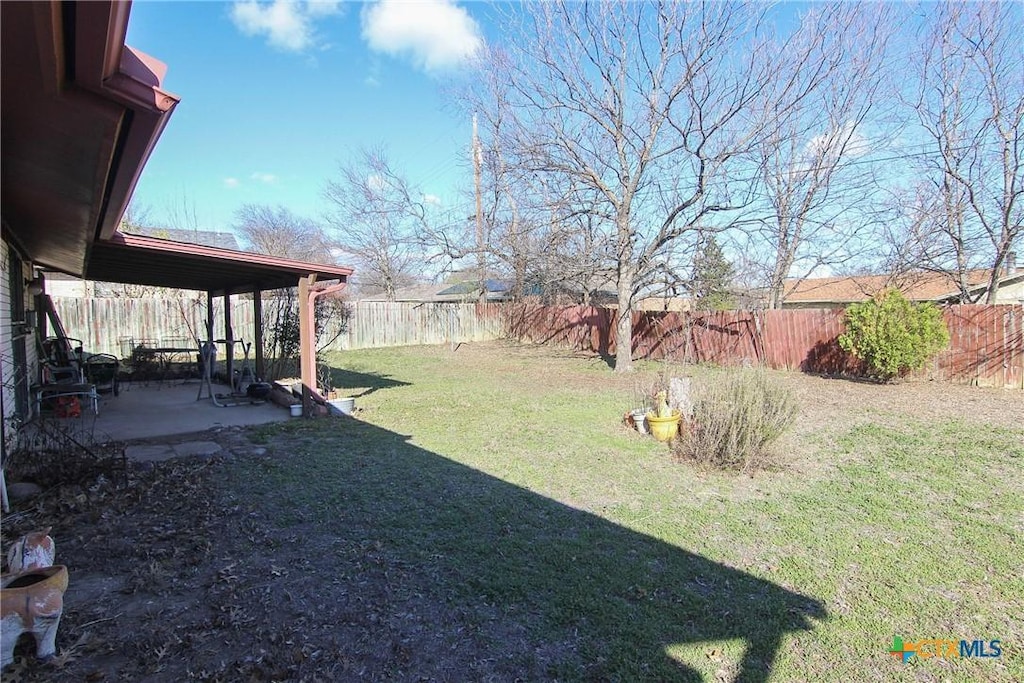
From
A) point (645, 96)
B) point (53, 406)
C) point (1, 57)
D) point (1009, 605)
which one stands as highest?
point (645, 96)

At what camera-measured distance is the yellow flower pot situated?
19.9 ft

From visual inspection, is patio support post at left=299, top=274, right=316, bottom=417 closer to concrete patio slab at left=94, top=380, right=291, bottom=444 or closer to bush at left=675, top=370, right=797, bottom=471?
concrete patio slab at left=94, top=380, right=291, bottom=444

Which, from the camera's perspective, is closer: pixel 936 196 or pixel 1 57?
pixel 1 57

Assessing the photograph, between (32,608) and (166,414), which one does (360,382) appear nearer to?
(166,414)

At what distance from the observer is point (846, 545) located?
11.2 feet

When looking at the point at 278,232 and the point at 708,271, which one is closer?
the point at 708,271

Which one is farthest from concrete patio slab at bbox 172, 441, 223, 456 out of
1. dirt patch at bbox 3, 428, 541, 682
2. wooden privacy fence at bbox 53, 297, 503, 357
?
wooden privacy fence at bbox 53, 297, 503, 357

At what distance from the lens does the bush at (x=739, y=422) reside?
195 inches

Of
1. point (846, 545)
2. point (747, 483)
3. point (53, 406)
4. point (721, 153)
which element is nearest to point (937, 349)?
point (721, 153)

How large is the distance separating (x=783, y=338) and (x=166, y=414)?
40.9 feet

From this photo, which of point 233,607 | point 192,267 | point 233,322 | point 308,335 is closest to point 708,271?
point 308,335

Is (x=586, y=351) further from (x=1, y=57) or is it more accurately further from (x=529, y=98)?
(x=1, y=57)

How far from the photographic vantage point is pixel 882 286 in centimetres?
1584

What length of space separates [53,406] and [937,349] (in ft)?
46.9
